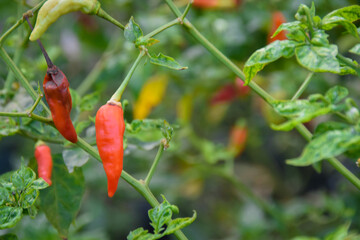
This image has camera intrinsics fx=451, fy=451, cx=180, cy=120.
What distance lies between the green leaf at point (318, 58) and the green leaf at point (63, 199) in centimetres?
50

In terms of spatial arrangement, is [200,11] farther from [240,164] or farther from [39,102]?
[39,102]

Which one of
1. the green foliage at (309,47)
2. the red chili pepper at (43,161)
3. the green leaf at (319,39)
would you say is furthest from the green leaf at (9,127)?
the green leaf at (319,39)

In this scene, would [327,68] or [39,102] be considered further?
[39,102]

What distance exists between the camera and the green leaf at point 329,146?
56 centimetres

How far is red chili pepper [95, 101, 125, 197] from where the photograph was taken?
0.71m

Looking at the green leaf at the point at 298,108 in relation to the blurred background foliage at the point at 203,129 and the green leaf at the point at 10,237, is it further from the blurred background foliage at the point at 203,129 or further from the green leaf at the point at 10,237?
the green leaf at the point at 10,237

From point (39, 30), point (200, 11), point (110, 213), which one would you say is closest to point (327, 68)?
point (39, 30)

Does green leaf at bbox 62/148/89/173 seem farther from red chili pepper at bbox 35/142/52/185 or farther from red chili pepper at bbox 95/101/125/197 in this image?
red chili pepper at bbox 95/101/125/197

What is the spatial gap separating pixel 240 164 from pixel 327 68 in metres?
1.63

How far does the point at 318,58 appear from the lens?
0.66 meters

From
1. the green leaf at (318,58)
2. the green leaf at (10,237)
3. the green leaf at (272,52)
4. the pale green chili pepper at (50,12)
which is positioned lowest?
the green leaf at (318,58)

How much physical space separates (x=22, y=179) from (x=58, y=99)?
142 mm

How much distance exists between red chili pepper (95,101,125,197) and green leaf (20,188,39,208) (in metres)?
0.12

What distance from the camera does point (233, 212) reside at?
199 cm
